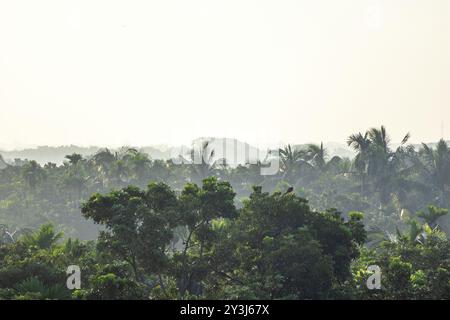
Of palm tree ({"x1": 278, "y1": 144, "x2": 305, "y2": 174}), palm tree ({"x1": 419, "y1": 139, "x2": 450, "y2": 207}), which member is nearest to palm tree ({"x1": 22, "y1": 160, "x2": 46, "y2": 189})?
palm tree ({"x1": 278, "y1": 144, "x2": 305, "y2": 174})

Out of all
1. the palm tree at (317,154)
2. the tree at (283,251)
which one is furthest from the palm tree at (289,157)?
the tree at (283,251)

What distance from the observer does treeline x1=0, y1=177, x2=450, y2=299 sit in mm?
17969

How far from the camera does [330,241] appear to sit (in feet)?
66.7

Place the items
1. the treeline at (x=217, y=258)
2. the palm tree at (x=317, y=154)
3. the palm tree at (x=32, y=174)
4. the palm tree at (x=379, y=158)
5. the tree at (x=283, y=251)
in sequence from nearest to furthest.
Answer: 1. the treeline at (x=217, y=258)
2. the tree at (x=283, y=251)
3. the palm tree at (x=379, y=158)
4. the palm tree at (x=317, y=154)
5. the palm tree at (x=32, y=174)

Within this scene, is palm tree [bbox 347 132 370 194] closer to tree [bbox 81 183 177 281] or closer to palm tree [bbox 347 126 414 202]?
palm tree [bbox 347 126 414 202]

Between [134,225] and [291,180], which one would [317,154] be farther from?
[134,225]

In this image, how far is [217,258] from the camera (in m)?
20.3

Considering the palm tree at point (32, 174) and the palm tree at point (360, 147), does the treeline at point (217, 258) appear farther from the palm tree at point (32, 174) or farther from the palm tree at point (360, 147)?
the palm tree at point (32, 174)

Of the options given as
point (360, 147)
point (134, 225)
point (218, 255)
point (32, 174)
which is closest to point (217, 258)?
point (218, 255)

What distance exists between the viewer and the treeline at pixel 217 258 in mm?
17969

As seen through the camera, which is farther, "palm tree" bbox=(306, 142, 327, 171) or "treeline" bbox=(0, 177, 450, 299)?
"palm tree" bbox=(306, 142, 327, 171)

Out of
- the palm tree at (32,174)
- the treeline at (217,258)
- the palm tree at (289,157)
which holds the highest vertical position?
the palm tree at (289,157)
